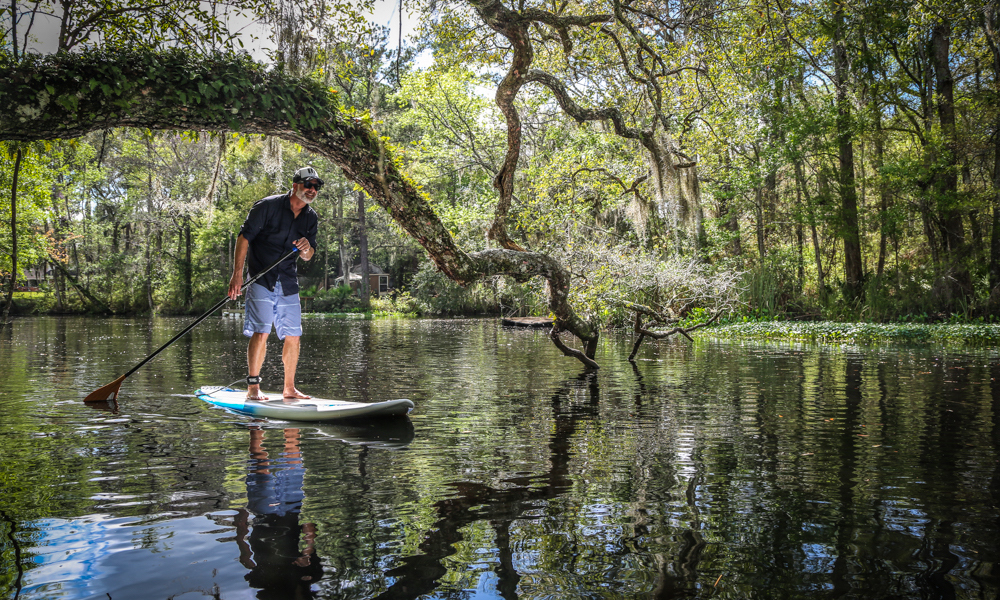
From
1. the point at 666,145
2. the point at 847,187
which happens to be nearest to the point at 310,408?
the point at 666,145

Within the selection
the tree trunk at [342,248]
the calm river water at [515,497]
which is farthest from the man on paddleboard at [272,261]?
the tree trunk at [342,248]

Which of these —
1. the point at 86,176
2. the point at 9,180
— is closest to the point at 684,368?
the point at 9,180

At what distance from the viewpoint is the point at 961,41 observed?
18094mm

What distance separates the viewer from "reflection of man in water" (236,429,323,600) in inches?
92.9

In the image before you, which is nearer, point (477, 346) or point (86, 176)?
point (477, 346)

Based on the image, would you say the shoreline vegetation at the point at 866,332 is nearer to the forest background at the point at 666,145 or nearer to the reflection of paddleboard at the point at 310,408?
the forest background at the point at 666,145

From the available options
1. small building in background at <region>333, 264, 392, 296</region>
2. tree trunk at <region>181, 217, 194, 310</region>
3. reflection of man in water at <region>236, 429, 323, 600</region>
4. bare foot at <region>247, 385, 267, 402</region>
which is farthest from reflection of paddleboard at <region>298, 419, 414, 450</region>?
small building in background at <region>333, 264, 392, 296</region>

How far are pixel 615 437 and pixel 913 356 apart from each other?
946cm

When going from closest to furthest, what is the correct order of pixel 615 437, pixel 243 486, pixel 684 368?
pixel 243 486 → pixel 615 437 → pixel 684 368

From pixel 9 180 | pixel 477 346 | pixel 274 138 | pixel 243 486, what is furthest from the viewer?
pixel 9 180

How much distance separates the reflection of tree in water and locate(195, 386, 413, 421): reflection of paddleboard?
5.06 ft

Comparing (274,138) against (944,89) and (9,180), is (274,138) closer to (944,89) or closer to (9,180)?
(9,180)

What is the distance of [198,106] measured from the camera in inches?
234

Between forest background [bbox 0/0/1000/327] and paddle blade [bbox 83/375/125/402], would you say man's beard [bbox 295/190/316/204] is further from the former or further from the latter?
paddle blade [bbox 83/375/125/402]
